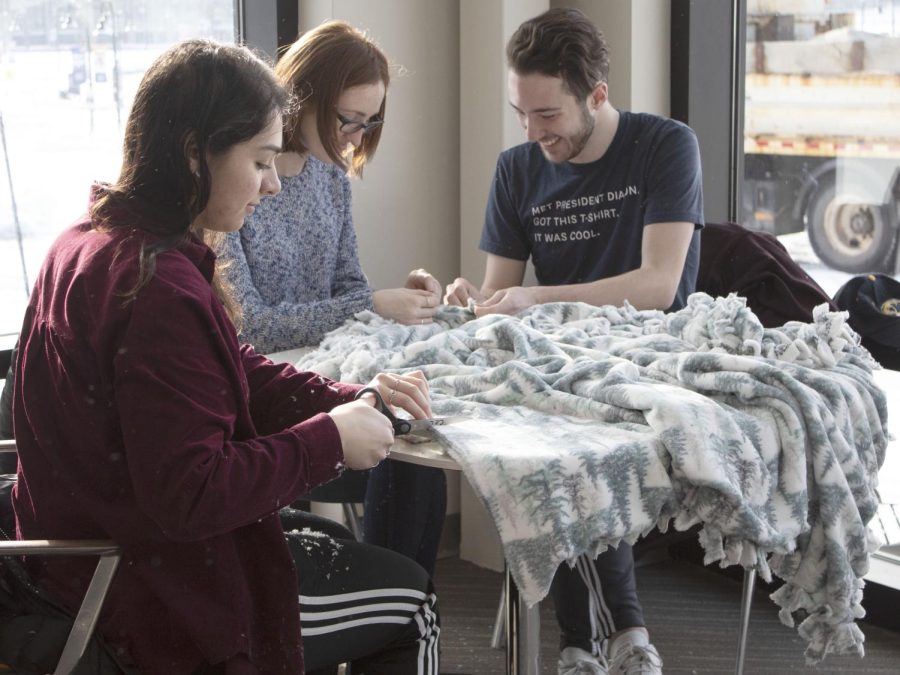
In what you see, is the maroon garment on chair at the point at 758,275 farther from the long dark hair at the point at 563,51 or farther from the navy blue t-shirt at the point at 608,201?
the long dark hair at the point at 563,51

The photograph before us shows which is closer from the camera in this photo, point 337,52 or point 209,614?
point 209,614

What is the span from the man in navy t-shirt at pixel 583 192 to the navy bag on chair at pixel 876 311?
39 cm

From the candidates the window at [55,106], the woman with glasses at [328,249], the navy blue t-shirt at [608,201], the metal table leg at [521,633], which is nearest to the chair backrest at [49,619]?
the metal table leg at [521,633]

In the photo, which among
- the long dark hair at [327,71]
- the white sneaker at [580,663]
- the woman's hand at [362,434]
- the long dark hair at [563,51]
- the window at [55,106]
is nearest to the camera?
the woman's hand at [362,434]

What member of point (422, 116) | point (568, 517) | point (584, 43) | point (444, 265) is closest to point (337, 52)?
point (584, 43)

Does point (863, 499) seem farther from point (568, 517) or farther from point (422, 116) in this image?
point (422, 116)

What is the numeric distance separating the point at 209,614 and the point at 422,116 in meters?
2.19

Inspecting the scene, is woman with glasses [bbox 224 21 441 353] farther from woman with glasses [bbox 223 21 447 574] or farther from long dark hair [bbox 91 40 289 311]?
long dark hair [bbox 91 40 289 311]

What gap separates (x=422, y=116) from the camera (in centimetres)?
333

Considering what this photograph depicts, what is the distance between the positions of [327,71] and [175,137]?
3.70 feet

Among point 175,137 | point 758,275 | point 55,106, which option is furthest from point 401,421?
point 55,106

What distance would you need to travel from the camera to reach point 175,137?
1388 millimetres

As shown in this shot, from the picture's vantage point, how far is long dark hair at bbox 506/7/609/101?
2611 millimetres

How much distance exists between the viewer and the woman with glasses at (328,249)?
2225 mm
